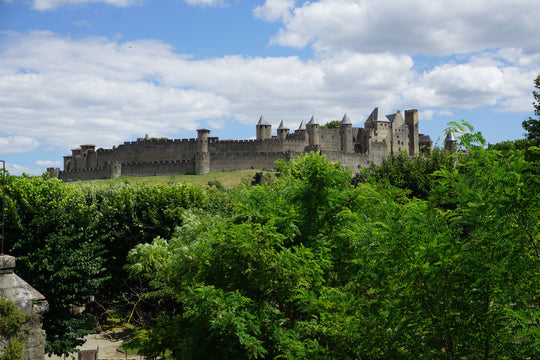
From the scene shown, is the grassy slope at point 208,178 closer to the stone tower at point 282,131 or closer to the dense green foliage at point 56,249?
the stone tower at point 282,131

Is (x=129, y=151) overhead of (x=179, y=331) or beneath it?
overhead

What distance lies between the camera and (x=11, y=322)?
11609 mm

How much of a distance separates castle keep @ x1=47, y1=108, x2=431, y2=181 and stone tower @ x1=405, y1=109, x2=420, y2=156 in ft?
0.77

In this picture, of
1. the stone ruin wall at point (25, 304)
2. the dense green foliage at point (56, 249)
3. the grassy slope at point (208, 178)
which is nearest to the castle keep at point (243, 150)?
the grassy slope at point (208, 178)

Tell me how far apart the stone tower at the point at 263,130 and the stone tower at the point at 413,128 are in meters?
32.5

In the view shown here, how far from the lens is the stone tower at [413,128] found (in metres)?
112

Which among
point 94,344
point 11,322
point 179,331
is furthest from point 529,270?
point 94,344

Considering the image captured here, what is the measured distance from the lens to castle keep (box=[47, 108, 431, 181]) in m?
91.2

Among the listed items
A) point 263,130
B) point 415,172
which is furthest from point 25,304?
point 263,130

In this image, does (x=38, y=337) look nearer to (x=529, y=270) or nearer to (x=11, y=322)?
(x=11, y=322)

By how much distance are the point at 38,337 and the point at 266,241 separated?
237 inches

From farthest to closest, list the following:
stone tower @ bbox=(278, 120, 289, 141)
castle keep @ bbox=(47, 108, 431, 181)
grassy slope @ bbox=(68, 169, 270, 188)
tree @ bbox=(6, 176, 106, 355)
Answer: stone tower @ bbox=(278, 120, 289, 141), castle keep @ bbox=(47, 108, 431, 181), grassy slope @ bbox=(68, 169, 270, 188), tree @ bbox=(6, 176, 106, 355)

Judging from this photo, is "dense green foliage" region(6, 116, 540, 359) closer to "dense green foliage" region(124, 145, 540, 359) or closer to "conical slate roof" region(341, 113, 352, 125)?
"dense green foliage" region(124, 145, 540, 359)

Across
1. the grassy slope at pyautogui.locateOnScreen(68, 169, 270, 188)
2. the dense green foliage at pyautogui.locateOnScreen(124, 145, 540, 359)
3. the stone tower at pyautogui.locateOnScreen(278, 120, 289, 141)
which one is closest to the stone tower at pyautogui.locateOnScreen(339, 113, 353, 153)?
the stone tower at pyautogui.locateOnScreen(278, 120, 289, 141)
